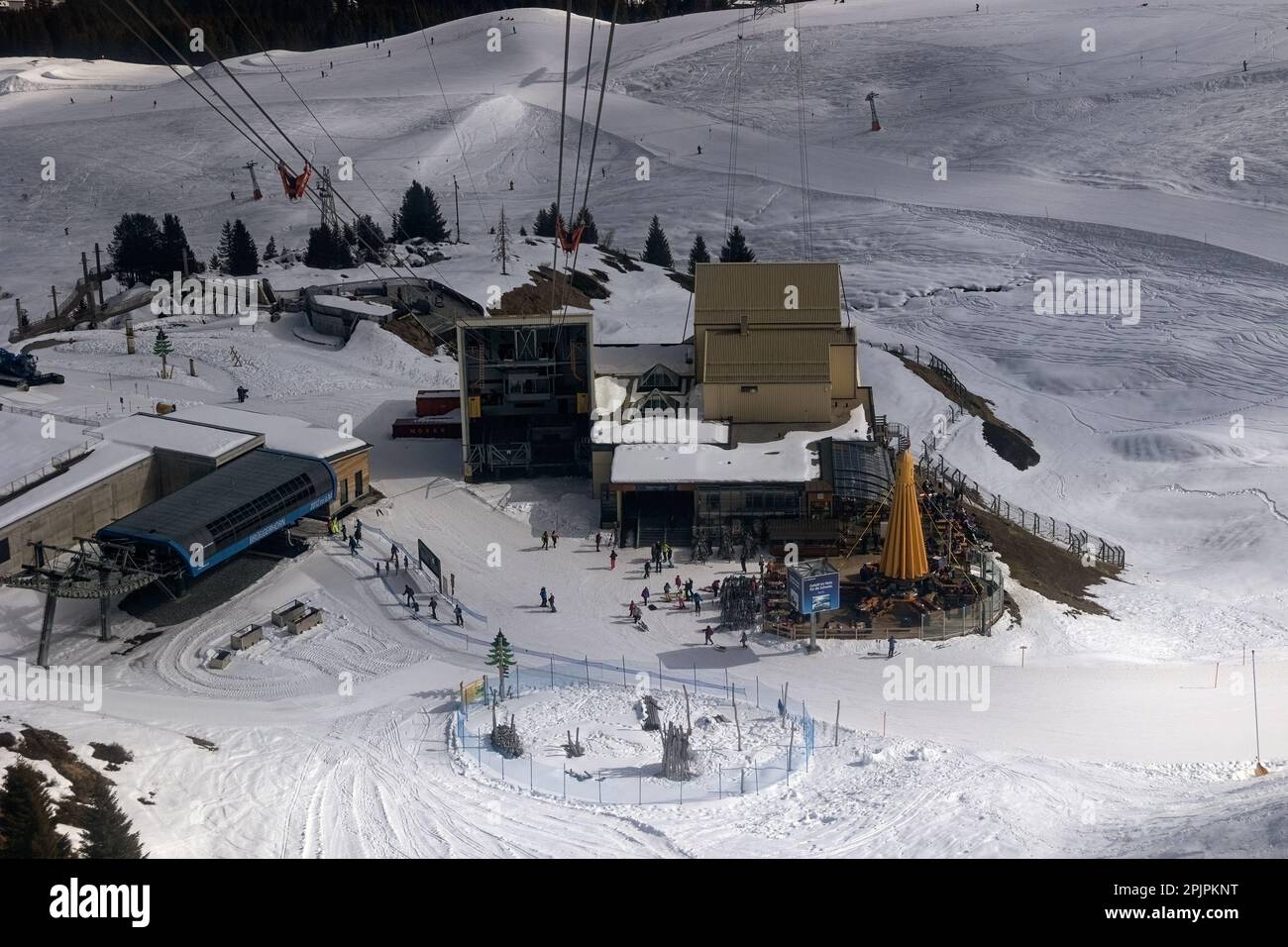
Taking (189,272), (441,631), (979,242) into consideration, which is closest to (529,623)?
(441,631)

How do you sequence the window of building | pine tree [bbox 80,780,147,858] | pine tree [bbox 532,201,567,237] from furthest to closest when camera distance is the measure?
pine tree [bbox 532,201,567,237]
the window of building
pine tree [bbox 80,780,147,858]

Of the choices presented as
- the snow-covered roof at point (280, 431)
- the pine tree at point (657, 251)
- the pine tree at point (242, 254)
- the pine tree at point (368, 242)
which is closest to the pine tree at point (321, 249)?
the pine tree at point (368, 242)

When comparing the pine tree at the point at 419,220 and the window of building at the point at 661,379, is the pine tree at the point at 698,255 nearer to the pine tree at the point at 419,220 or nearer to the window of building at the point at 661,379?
the pine tree at the point at 419,220

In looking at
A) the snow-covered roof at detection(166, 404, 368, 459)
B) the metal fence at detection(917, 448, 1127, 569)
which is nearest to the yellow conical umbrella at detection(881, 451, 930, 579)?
the metal fence at detection(917, 448, 1127, 569)

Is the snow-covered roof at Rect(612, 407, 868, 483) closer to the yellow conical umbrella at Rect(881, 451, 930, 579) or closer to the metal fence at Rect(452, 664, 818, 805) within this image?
the yellow conical umbrella at Rect(881, 451, 930, 579)

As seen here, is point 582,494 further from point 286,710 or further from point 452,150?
point 452,150
